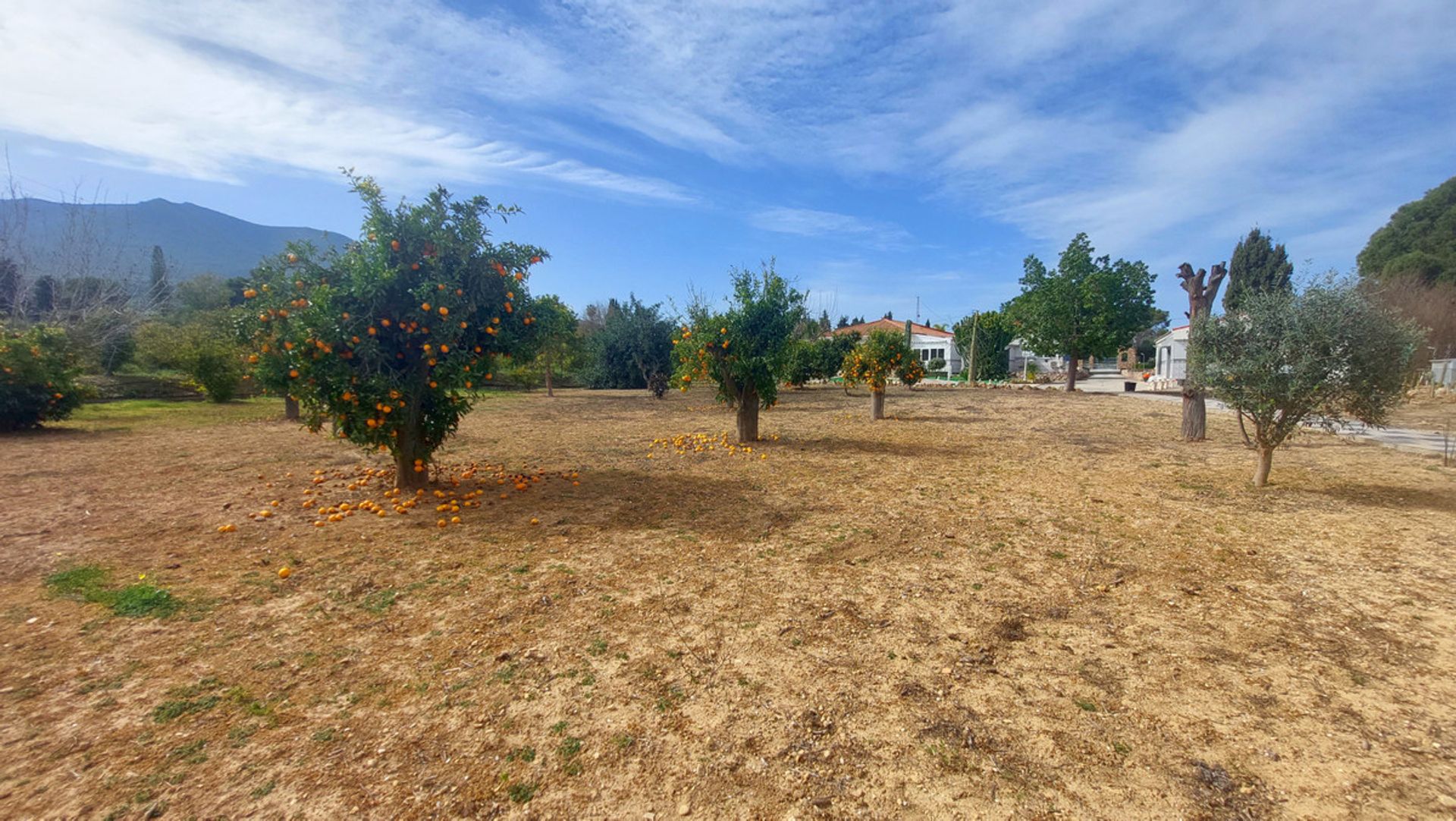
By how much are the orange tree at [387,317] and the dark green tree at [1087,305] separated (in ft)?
89.1

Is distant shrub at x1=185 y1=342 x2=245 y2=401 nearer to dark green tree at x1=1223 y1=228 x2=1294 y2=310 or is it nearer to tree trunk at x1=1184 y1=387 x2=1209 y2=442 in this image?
tree trunk at x1=1184 y1=387 x2=1209 y2=442

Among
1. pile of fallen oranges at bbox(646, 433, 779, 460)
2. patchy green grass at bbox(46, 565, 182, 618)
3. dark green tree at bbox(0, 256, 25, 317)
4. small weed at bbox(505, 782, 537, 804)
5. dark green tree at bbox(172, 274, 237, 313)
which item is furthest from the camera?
dark green tree at bbox(172, 274, 237, 313)

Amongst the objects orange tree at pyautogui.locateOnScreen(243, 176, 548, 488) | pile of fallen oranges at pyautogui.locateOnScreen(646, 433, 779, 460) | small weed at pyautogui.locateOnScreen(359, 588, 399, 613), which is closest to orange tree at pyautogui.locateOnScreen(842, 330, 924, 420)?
pile of fallen oranges at pyautogui.locateOnScreen(646, 433, 779, 460)

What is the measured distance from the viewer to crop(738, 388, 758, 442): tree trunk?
1082 centimetres

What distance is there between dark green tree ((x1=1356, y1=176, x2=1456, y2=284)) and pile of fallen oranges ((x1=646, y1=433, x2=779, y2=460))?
3988cm

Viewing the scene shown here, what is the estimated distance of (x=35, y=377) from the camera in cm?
1167

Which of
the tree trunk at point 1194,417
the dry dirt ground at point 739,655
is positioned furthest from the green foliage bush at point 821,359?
the dry dirt ground at point 739,655

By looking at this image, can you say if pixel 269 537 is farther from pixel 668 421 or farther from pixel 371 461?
Result: pixel 668 421

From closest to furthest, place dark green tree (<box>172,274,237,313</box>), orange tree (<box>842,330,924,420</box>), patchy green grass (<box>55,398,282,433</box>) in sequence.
Answer: patchy green grass (<box>55,398,282,433</box>) → orange tree (<box>842,330,924,420</box>) → dark green tree (<box>172,274,237,313</box>)

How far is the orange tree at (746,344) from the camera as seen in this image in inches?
408

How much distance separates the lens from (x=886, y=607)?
3.94m

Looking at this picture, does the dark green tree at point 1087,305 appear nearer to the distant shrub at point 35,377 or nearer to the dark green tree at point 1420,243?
the dark green tree at point 1420,243

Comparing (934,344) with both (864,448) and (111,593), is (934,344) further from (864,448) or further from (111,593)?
(111,593)

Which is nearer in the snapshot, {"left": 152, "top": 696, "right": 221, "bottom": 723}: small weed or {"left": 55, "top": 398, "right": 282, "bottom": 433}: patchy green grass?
{"left": 152, "top": 696, "right": 221, "bottom": 723}: small weed
